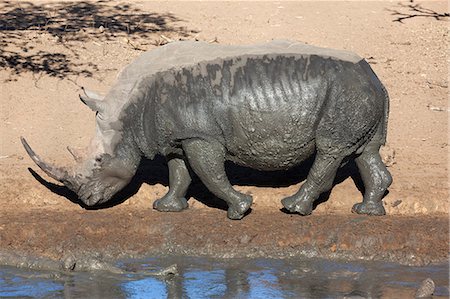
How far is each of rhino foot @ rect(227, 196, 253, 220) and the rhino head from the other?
91 cm

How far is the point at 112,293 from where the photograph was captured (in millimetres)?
9227

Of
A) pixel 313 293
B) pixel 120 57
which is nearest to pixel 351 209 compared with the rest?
pixel 313 293

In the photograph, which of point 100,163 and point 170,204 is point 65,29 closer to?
point 170,204

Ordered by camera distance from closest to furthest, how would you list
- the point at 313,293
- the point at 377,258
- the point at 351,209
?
1. the point at 313,293
2. the point at 377,258
3. the point at 351,209

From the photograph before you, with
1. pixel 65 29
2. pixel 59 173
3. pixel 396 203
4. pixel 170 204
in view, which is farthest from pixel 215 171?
pixel 65 29

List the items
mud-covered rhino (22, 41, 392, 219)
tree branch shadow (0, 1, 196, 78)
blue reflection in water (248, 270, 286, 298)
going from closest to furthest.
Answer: blue reflection in water (248, 270, 286, 298), mud-covered rhino (22, 41, 392, 219), tree branch shadow (0, 1, 196, 78)

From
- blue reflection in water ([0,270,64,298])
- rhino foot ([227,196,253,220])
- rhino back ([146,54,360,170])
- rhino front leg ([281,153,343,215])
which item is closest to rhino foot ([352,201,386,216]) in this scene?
rhino front leg ([281,153,343,215])

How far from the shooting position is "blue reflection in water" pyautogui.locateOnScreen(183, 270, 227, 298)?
9.18 metres

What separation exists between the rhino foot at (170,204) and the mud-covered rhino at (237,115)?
53 centimetres

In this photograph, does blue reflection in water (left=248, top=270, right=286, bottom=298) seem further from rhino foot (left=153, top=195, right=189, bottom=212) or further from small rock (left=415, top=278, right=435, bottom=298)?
rhino foot (left=153, top=195, right=189, bottom=212)

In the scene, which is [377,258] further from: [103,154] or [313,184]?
[103,154]

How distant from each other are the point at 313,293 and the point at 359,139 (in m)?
1.64

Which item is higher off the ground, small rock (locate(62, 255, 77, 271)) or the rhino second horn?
the rhino second horn

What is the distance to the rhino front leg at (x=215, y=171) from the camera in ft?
33.2
